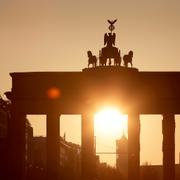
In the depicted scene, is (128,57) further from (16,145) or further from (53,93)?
(16,145)

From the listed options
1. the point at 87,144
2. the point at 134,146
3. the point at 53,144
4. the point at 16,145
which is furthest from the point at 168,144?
the point at 16,145

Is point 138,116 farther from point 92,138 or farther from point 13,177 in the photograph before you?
point 13,177

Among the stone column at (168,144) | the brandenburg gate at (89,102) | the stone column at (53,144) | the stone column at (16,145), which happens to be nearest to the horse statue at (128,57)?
the brandenburg gate at (89,102)

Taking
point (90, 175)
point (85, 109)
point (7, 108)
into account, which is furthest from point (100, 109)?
point (7, 108)

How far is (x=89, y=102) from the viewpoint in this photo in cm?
9331

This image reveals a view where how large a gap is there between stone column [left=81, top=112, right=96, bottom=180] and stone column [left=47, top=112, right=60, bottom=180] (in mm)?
2915

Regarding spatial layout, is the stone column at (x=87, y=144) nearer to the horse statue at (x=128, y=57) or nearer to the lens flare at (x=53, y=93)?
the lens flare at (x=53, y=93)

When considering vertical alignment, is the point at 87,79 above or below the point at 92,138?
above

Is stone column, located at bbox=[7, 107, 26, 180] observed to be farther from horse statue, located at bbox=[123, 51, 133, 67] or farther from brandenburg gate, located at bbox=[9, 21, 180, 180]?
horse statue, located at bbox=[123, 51, 133, 67]

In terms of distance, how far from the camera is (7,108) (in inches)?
5423

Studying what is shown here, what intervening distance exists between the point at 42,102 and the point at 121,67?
963 centimetres

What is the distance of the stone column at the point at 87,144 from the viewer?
92750 mm

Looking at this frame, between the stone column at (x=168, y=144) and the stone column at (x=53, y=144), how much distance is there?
37.3 ft

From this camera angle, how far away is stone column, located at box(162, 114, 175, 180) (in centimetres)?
9119
